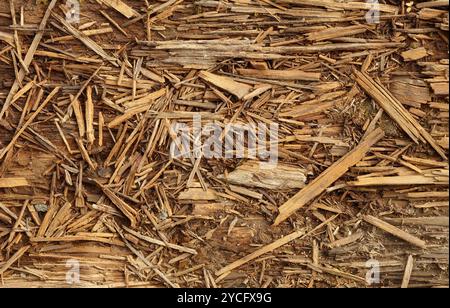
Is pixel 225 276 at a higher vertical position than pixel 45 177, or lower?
lower

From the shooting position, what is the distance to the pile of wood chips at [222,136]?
10.5ft

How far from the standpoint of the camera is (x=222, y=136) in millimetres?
3219

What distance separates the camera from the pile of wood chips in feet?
10.5

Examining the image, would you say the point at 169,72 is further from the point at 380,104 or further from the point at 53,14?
the point at 380,104

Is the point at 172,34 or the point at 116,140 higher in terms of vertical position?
the point at 172,34

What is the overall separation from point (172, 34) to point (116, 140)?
0.70m

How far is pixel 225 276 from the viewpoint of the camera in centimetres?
325

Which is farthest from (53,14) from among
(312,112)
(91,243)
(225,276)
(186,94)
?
(225,276)

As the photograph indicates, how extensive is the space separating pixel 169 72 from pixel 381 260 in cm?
163

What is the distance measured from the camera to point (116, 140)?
3281mm

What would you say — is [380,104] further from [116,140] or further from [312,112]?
[116,140]

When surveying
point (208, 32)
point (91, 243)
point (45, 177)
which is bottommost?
point (91, 243)

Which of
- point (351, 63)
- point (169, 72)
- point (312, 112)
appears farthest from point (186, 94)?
point (351, 63)
